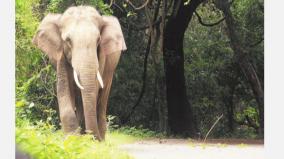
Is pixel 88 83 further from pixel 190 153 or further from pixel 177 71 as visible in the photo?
pixel 177 71

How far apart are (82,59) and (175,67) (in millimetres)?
5980

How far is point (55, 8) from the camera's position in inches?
386

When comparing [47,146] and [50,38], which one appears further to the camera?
[50,38]

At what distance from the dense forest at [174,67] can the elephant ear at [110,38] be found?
201 cm

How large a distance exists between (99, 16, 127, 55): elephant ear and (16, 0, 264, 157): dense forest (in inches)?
79.3

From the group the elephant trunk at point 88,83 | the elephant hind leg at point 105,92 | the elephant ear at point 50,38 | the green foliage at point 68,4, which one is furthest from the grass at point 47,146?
the green foliage at point 68,4

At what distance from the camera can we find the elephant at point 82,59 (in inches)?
255

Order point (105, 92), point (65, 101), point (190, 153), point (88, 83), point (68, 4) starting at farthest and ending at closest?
1. point (68, 4)
2. point (105, 92)
3. point (190, 153)
4. point (65, 101)
5. point (88, 83)

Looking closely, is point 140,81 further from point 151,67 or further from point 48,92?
point 48,92

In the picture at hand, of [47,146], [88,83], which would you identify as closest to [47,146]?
[47,146]

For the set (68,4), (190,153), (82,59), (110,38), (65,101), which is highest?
(68,4)

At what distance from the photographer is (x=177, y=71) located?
1238cm
